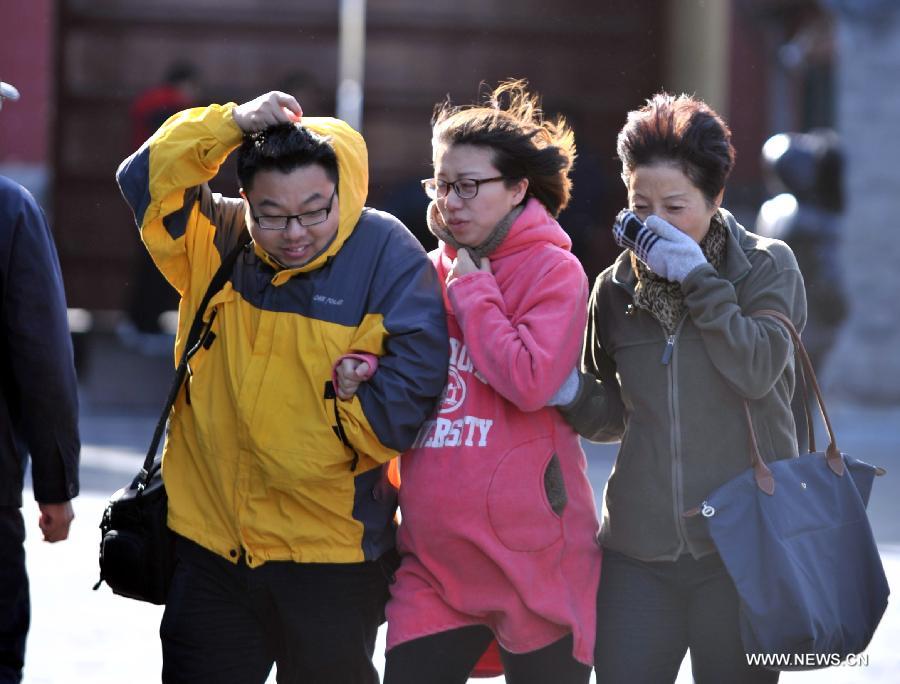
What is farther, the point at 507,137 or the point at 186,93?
the point at 186,93

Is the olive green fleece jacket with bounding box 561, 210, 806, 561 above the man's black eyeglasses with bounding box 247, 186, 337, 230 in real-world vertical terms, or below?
below

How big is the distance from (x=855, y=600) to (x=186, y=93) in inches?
333

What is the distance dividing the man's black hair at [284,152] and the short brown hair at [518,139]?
0.28m

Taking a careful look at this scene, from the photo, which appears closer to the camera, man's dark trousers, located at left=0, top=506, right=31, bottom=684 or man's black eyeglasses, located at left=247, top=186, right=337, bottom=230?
man's black eyeglasses, located at left=247, top=186, right=337, bottom=230

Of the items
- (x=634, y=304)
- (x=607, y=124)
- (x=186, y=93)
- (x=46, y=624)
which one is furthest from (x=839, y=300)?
(x=634, y=304)

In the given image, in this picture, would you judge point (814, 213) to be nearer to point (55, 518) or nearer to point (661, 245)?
point (661, 245)

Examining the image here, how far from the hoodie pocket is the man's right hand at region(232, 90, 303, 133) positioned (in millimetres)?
837

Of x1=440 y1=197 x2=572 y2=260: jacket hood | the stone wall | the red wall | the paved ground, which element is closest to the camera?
x1=440 y1=197 x2=572 y2=260: jacket hood

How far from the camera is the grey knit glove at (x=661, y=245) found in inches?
128

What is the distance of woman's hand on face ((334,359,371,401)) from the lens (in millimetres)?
3193

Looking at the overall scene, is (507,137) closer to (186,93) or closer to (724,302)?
(724,302)

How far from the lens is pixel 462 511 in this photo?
3303mm

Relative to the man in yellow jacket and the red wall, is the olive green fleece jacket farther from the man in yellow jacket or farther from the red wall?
the red wall

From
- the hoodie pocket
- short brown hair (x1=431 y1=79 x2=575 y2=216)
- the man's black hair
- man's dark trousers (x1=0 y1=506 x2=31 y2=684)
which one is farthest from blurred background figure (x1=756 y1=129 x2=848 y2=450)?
man's dark trousers (x1=0 y1=506 x2=31 y2=684)
